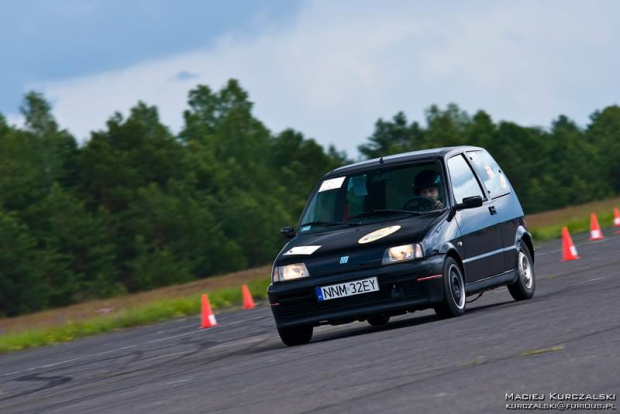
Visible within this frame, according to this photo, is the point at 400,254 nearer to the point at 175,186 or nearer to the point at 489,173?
the point at 489,173

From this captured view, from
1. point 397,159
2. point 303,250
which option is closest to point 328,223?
point 303,250

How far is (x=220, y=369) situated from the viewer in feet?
33.6

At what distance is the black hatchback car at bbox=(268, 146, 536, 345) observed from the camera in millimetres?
11273

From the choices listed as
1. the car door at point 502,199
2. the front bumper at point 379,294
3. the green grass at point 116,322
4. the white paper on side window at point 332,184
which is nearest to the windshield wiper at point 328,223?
the white paper on side window at point 332,184

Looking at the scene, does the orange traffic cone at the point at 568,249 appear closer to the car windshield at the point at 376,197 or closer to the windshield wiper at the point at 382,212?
the car windshield at the point at 376,197

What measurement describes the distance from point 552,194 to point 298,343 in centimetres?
12513

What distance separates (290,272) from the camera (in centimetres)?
1162

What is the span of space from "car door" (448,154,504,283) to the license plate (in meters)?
1.18

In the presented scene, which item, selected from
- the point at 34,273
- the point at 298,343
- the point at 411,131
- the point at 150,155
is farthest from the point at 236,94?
the point at 298,343

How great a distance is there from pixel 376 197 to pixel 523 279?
7.43 ft

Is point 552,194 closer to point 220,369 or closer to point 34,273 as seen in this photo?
point 34,273

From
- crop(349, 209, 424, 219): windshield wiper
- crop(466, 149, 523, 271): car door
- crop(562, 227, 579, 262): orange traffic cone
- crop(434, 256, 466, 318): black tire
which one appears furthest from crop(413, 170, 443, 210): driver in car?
crop(562, 227, 579, 262): orange traffic cone

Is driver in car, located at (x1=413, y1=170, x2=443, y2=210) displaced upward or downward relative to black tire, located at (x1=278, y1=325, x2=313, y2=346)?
upward

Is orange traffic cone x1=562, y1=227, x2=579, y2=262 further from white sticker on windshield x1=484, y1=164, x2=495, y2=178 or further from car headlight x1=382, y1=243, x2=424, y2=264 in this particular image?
car headlight x1=382, y1=243, x2=424, y2=264
